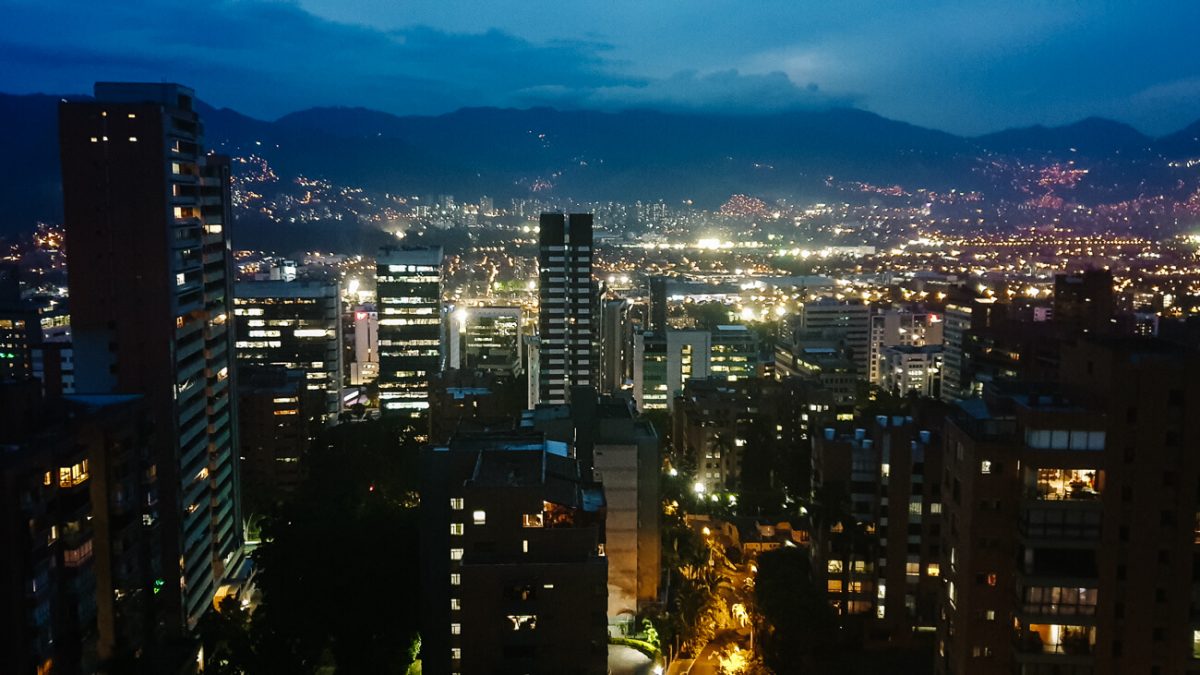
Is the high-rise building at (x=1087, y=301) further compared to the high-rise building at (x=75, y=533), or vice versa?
the high-rise building at (x=1087, y=301)

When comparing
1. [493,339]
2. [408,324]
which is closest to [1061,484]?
[408,324]

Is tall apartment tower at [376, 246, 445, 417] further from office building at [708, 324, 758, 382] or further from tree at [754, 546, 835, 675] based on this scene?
tree at [754, 546, 835, 675]

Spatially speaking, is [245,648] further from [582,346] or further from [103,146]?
[582,346]

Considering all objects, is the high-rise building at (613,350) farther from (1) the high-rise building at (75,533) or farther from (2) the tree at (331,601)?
(1) the high-rise building at (75,533)

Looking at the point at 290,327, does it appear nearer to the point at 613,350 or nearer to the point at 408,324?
the point at 408,324

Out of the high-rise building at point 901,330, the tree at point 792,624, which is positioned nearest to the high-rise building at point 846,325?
the high-rise building at point 901,330

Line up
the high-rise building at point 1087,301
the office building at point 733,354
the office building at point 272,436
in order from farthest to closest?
the office building at point 733,354 → the high-rise building at point 1087,301 → the office building at point 272,436
